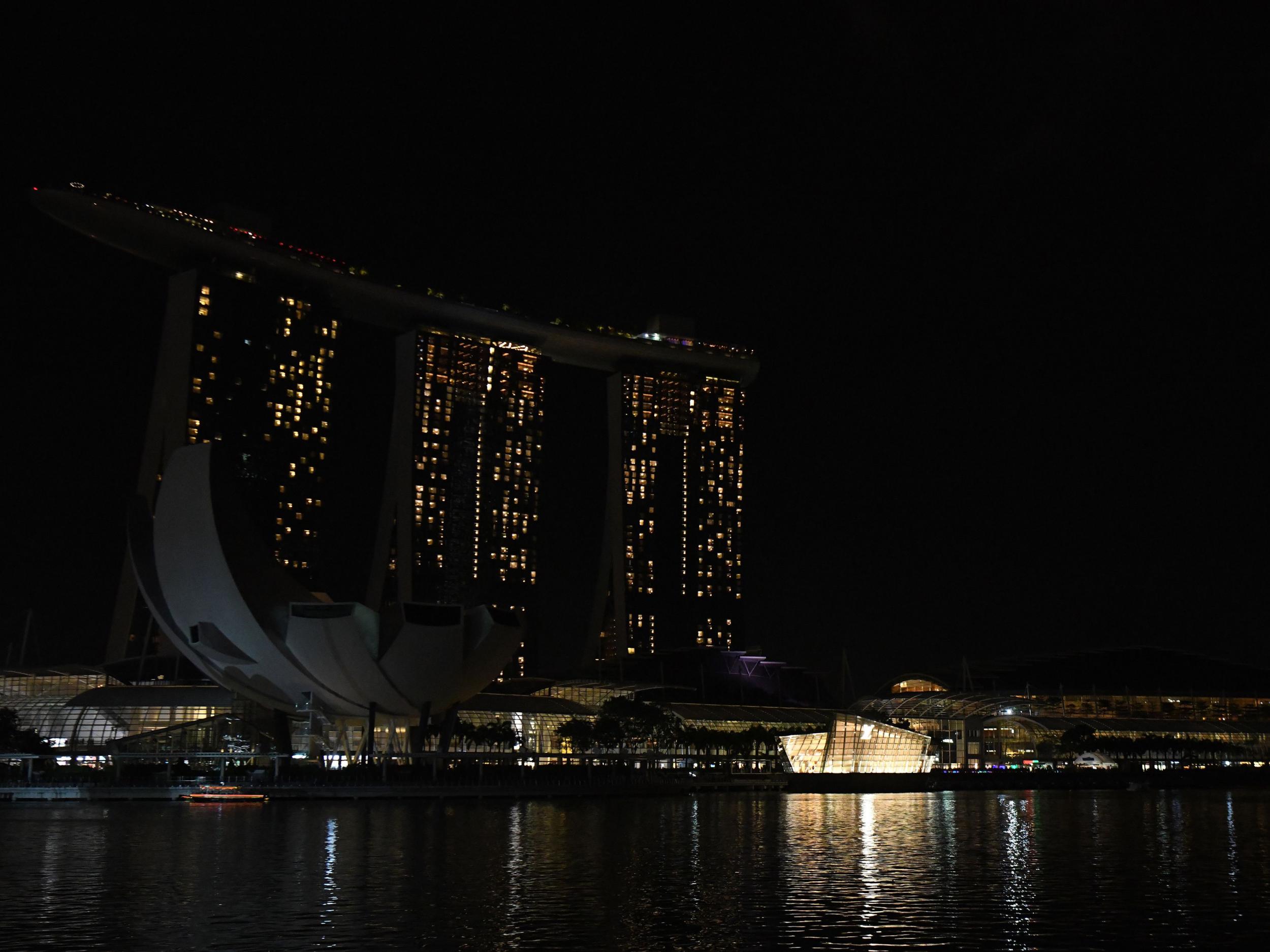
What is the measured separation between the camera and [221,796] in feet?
221

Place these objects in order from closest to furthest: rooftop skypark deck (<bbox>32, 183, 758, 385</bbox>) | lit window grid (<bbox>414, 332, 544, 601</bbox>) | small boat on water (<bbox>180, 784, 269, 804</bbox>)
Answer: small boat on water (<bbox>180, 784, 269, 804</bbox>) → rooftop skypark deck (<bbox>32, 183, 758, 385</bbox>) → lit window grid (<bbox>414, 332, 544, 601</bbox>)

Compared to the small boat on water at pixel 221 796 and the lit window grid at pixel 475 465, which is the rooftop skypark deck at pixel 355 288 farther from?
the small boat on water at pixel 221 796

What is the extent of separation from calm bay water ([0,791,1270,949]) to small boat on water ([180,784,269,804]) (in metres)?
9.47

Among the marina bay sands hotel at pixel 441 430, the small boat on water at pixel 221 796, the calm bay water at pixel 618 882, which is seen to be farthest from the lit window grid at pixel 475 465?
the calm bay water at pixel 618 882

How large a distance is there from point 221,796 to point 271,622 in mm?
10690

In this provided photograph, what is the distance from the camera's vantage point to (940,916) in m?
26.9

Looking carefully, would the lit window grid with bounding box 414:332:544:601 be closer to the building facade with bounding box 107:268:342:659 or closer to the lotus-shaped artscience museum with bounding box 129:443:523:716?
the building facade with bounding box 107:268:342:659

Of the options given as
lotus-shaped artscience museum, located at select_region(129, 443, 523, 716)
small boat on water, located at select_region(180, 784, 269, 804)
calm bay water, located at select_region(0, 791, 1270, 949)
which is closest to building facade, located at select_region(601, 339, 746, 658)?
lotus-shaped artscience museum, located at select_region(129, 443, 523, 716)

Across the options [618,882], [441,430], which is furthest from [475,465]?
[618,882]

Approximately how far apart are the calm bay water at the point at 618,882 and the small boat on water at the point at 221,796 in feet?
31.1

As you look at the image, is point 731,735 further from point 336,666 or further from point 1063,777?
point 336,666

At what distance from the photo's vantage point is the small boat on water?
6688 cm

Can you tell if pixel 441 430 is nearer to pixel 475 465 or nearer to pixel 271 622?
pixel 475 465

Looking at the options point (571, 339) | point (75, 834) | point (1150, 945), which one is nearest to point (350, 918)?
point (1150, 945)
